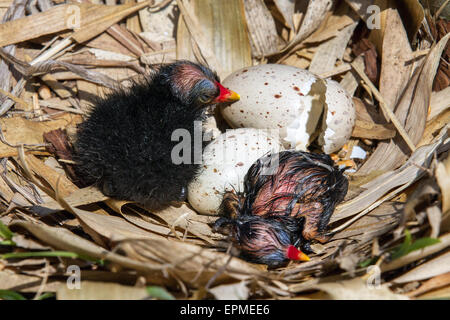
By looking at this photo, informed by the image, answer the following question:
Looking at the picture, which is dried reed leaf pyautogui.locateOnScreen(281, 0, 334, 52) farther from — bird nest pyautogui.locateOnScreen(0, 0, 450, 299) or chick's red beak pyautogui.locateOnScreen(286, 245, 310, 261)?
chick's red beak pyautogui.locateOnScreen(286, 245, 310, 261)

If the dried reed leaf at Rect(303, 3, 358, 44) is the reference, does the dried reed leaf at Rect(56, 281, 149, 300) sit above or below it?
below

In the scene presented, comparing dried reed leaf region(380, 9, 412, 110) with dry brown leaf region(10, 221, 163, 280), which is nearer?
dry brown leaf region(10, 221, 163, 280)

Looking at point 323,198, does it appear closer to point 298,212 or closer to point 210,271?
point 298,212

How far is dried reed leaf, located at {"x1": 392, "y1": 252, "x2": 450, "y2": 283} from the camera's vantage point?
129 cm

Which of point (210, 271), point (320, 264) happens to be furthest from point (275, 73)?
point (210, 271)

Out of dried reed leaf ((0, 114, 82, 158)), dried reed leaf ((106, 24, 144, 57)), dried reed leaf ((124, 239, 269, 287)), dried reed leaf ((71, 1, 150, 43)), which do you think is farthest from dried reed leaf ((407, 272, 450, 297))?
dried reed leaf ((71, 1, 150, 43))

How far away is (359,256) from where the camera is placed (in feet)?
4.53

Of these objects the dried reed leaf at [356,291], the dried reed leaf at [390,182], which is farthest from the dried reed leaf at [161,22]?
the dried reed leaf at [356,291]

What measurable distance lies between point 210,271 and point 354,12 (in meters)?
1.72

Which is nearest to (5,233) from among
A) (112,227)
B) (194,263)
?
(112,227)

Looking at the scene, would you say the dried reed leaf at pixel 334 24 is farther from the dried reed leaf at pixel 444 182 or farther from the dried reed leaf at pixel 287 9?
the dried reed leaf at pixel 444 182

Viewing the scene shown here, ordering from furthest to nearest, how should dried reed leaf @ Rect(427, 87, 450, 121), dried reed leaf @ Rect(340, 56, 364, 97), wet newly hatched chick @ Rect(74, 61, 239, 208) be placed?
dried reed leaf @ Rect(340, 56, 364, 97) < dried reed leaf @ Rect(427, 87, 450, 121) < wet newly hatched chick @ Rect(74, 61, 239, 208)

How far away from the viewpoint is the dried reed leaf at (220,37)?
7.45 feet

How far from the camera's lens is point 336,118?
6.19ft
